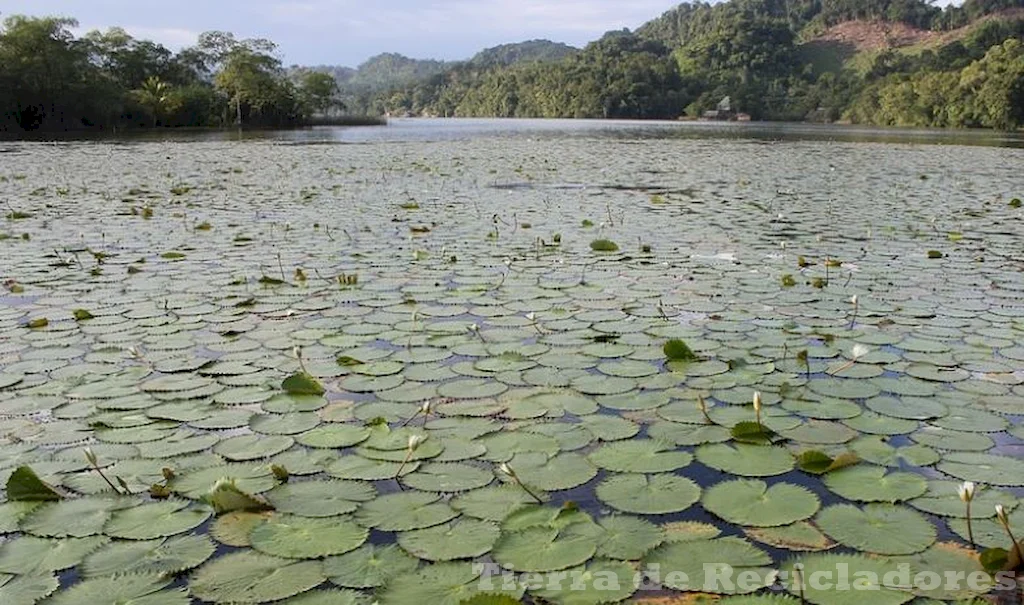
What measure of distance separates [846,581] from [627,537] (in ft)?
1.61

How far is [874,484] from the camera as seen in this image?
7.00 feet

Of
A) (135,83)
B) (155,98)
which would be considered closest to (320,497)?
(155,98)

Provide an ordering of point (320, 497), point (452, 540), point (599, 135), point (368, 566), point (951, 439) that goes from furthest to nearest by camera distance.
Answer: point (599, 135), point (951, 439), point (320, 497), point (452, 540), point (368, 566)

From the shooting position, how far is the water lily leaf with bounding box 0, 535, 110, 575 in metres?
1.73

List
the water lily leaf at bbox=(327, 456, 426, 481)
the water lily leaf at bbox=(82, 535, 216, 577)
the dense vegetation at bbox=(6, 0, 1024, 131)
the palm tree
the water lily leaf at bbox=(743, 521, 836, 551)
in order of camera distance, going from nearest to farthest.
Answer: the water lily leaf at bbox=(82, 535, 216, 577)
the water lily leaf at bbox=(743, 521, 836, 551)
the water lily leaf at bbox=(327, 456, 426, 481)
the dense vegetation at bbox=(6, 0, 1024, 131)
the palm tree

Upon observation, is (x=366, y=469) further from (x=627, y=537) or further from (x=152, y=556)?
(x=627, y=537)

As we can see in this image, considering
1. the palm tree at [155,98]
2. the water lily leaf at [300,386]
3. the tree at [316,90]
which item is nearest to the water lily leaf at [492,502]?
the water lily leaf at [300,386]

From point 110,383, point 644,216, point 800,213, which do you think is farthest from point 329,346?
point 800,213

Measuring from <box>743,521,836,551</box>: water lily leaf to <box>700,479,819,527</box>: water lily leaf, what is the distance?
20 mm

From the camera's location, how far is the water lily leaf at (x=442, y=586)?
1.60 m

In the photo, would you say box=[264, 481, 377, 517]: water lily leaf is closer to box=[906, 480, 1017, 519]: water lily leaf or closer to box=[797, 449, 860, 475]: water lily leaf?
box=[797, 449, 860, 475]: water lily leaf

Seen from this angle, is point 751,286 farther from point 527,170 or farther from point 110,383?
point 527,170

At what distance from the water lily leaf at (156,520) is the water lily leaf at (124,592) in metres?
0.19

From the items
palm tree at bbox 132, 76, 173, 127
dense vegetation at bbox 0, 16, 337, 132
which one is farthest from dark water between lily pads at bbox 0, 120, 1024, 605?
palm tree at bbox 132, 76, 173, 127
